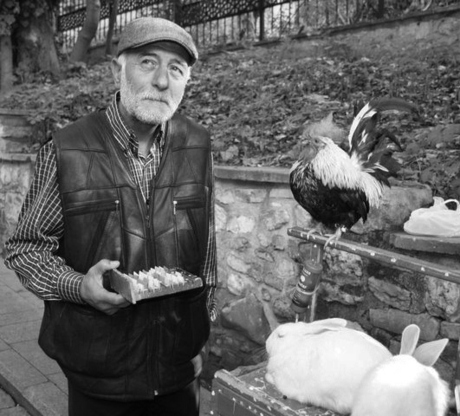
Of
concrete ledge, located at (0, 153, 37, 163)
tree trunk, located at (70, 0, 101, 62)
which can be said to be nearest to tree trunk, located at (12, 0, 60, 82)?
tree trunk, located at (70, 0, 101, 62)

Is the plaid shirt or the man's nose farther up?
the man's nose

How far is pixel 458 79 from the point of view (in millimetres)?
5434

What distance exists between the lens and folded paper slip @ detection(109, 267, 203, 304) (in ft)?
5.65

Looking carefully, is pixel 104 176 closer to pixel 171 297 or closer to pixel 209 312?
pixel 171 297

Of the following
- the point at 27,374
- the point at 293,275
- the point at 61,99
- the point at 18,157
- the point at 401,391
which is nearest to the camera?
the point at 401,391

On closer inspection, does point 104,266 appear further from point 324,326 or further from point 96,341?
point 324,326

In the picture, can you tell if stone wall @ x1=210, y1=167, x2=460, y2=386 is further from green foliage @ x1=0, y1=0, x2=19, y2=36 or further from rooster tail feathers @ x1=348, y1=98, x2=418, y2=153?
green foliage @ x1=0, y1=0, x2=19, y2=36

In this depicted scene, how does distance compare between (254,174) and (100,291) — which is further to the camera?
(254,174)

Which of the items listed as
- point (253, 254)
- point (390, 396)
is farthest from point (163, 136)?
point (253, 254)

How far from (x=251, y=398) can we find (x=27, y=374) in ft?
9.32

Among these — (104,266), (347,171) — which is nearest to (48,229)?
(104,266)

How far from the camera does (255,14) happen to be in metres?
9.48

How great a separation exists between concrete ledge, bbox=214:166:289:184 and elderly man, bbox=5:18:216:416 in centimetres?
150

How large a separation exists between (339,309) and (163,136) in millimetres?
1706
